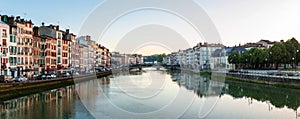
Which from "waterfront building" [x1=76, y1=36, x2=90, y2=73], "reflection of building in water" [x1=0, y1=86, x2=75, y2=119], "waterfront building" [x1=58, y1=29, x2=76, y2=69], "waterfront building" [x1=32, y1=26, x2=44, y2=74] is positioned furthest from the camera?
"waterfront building" [x1=76, y1=36, x2=90, y2=73]

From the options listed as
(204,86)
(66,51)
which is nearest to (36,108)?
(204,86)

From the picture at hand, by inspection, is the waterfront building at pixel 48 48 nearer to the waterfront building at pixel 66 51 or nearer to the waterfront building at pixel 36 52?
the waterfront building at pixel 36 52

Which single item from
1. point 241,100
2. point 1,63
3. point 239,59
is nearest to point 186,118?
point 241,100

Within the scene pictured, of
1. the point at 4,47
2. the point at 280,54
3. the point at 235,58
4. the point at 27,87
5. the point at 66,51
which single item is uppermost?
the point at 66,51

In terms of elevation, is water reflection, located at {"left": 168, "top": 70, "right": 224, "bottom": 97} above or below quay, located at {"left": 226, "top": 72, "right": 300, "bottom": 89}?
below

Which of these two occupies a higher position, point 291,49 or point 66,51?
point 66,51

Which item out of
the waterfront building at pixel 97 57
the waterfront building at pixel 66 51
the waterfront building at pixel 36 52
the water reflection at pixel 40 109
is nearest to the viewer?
the water reflection at pixel 40 109

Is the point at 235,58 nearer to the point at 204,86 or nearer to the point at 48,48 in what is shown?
the point at 204,86

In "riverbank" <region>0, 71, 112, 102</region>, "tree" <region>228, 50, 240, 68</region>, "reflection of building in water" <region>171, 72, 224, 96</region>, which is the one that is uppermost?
"tree" <region>228, 50, 240, 68</region>

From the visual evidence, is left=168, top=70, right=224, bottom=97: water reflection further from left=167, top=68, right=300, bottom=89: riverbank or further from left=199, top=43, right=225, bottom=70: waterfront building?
left=199, top=43, right=225, bottom=70: waterfront building

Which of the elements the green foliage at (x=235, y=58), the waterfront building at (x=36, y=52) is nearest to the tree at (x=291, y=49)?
the green foliage at (x=235, y=58)

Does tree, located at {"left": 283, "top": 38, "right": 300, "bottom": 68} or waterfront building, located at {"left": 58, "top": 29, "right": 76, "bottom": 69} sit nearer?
tree, located at {"left": 283, "top": 38, "right": 300, "bottom": 68}

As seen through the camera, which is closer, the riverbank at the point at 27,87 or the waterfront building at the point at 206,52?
the riverbank at the point at 27,87

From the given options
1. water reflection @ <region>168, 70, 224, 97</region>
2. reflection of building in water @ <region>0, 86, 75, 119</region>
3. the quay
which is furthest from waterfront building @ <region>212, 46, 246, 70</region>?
reflection of building in water @ <region>0, 86, 75, 119</region>
